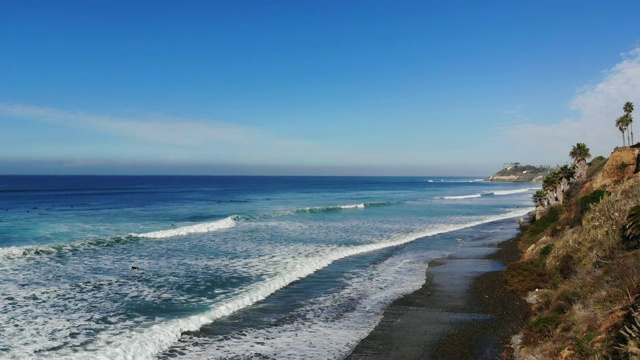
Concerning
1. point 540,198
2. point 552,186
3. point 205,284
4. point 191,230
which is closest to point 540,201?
point 540,198

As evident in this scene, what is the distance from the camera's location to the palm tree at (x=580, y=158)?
43.0 meters

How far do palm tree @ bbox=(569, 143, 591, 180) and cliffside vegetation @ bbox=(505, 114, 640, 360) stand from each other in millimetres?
13834

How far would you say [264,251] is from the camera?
32.8 metres

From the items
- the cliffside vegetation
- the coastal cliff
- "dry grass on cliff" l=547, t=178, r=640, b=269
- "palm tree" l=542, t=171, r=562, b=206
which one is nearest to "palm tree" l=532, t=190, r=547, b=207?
"palm tree" l=542, t=171, r=562, b=206

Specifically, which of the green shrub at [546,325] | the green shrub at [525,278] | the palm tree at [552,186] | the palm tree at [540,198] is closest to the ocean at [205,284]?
the palm tree at [540,198]

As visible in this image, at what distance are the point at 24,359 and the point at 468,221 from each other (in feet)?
164

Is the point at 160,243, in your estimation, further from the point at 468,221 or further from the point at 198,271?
the point at 468,221

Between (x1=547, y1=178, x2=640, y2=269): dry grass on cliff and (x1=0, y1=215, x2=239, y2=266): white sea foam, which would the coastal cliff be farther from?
(x1=0, y1=215, x2=239, y2=266): white sea foam

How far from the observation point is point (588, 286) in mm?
13953

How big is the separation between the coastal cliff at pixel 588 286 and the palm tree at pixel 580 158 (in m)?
18.6

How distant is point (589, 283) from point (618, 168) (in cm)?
2036

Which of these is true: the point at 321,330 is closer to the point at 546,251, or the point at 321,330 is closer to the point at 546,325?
the point at 546,325

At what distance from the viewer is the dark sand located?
1456 cm

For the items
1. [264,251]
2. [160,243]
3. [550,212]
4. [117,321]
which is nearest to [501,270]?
[550,212]
